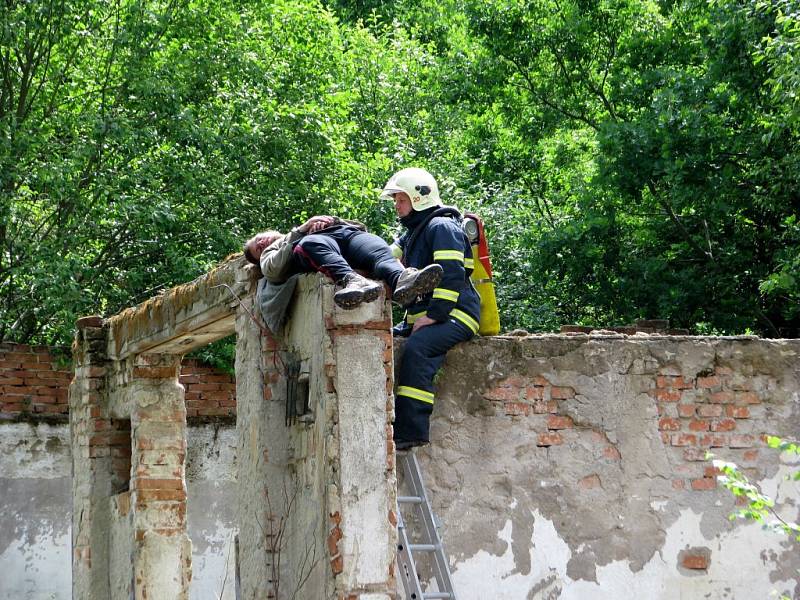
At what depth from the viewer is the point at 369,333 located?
5.79 metres

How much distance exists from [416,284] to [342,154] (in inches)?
299

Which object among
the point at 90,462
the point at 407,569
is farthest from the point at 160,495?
the point at 407,569

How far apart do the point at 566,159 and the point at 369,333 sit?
1205 cm

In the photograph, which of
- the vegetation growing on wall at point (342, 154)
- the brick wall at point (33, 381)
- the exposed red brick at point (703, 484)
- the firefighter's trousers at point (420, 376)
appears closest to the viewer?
the firefighter's trousers at point (420, 376)

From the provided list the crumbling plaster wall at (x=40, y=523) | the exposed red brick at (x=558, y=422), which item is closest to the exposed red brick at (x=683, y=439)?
the exposed red brick at (x=558, y=422)

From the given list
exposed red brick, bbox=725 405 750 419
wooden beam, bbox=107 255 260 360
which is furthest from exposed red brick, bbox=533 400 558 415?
wooden beam, bbox=107 255 260 360

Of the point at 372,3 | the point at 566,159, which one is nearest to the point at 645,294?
the point at 566,159

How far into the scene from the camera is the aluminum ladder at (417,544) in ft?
20.2

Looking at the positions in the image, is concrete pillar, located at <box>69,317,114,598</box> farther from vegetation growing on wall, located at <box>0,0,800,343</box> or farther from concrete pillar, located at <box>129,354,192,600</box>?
vegetation growing on wall, located at <box>0,0,800,343</box>

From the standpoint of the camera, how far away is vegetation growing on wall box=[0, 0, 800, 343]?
37.5 feet

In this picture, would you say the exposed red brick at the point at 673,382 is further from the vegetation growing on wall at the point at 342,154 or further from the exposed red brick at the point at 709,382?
the vegetation growing on wall at the point at 342,154

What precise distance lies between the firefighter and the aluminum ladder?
0.18 meters

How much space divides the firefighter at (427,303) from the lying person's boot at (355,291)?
88 cm

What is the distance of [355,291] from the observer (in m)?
5.50
